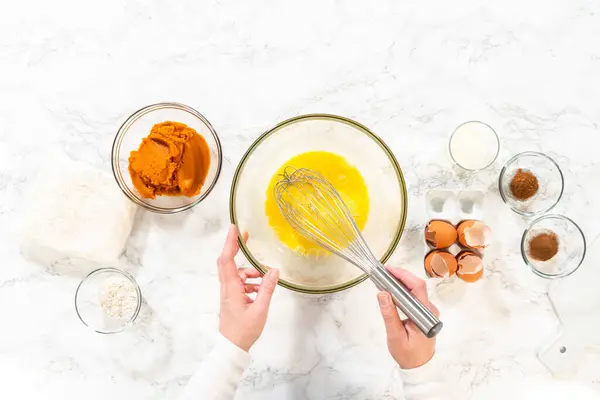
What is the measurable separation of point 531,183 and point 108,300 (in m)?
0.91

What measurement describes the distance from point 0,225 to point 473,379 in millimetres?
1061

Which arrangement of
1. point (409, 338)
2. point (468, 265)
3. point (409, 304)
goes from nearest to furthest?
point (409, 304) < point (409, 338) < point (468, 265)

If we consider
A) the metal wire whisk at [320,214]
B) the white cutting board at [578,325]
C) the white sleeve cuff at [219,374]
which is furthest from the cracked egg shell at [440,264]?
the white sleeve cuff at [219,374]

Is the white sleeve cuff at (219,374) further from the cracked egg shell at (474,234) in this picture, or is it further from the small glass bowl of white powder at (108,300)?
the cracked egg shell at (474,234)

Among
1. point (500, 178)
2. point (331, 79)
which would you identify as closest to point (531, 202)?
point (500, 178)

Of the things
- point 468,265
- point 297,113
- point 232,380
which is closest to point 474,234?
point 468,265

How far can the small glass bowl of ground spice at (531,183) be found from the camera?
1245 millimetres

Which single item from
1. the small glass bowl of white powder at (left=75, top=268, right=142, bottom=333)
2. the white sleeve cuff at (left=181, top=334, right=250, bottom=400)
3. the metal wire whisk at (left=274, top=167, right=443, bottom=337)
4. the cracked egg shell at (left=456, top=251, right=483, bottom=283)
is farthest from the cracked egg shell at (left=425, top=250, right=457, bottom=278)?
the small glass bowl of white powder at (left=75, top=268, right=142, bottom=333)

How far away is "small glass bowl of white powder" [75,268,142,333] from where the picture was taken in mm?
1265

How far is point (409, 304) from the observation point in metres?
0.98

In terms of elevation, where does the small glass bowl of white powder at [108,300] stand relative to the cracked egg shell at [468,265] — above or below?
below

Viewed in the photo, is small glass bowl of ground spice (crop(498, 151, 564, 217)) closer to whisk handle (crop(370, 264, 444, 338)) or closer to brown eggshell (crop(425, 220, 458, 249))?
brown eggshell (crop(425, 220, 458, 249))

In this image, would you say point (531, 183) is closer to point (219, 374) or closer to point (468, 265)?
point (468, 265)

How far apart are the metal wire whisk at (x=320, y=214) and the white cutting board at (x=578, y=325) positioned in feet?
1.37
